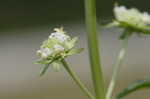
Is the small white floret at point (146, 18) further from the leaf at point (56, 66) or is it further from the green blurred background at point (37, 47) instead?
the green blurred background at point (37, 47)

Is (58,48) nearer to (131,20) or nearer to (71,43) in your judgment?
(71,43)

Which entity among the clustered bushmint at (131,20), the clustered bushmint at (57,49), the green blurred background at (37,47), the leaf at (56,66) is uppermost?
the clustered bushmint at (131,20)

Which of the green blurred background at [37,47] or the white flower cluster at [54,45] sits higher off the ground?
the white flower cluster at [54,45]

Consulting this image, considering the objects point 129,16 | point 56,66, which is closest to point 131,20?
point 129,16

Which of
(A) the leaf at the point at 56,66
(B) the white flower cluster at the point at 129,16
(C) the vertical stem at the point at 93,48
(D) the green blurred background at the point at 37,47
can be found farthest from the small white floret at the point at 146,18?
(D) the green blurred background at the point at 37,47

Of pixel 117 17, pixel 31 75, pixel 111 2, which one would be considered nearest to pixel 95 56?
pixel 117 17

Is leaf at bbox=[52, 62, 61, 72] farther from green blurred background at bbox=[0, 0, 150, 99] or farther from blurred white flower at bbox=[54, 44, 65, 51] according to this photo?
green blurred background at bbox=[0, 0, 150, 99]

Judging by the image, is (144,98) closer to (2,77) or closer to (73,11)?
(73,11)
